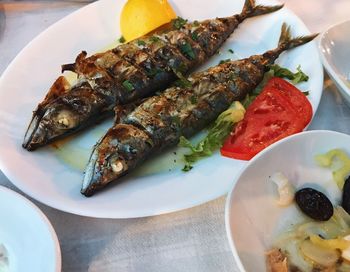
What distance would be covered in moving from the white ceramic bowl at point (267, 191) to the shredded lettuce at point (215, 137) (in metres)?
0.27

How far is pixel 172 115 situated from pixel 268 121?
383mm

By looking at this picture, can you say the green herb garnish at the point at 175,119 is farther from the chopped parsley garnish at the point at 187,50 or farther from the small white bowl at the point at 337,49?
the small white bowl at the point at 337,49

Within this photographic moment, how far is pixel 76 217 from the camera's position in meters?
1.63

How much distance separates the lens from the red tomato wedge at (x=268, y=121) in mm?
1746

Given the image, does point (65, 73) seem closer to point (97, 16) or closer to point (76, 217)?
point (97, 16)

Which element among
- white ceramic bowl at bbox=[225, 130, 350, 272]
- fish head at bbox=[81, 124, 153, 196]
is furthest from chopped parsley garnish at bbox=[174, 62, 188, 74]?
white ceramic bowl at bbox=[225, 130, 350, 272]

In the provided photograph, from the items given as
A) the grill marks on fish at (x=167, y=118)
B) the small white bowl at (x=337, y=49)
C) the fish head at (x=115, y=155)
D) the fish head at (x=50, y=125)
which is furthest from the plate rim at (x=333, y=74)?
the fish head at (x=50, y=125)

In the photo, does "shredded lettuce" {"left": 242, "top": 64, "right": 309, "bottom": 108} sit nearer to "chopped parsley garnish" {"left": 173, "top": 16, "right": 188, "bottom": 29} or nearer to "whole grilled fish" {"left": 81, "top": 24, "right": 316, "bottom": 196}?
"whole grilled fish" {"left": 81, "top": 24, "right": 316, "bottom": 196}

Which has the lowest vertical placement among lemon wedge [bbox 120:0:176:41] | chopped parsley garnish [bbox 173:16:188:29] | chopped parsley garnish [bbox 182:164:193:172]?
chopped parsley garnish [bbox 182:164:193:172]

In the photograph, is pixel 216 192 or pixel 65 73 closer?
pixel 216 192

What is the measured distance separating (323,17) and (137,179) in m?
1.42

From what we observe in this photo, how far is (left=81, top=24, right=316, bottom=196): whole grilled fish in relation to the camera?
1647mm

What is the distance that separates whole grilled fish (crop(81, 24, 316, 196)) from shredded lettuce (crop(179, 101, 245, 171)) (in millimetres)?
57

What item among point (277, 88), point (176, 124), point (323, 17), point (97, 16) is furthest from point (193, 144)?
point (323, 17)
